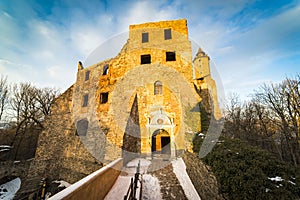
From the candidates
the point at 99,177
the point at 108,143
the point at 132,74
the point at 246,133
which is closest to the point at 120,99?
the point at 132,74

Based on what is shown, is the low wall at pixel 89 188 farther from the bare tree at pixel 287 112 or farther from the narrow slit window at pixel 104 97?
the bare tree at pixel 287 112

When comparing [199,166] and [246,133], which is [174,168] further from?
[246,133]

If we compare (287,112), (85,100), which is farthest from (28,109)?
(287,112)

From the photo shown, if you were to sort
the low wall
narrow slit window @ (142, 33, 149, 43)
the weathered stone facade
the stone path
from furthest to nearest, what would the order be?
narrow slit window @ (142, 33, 149, 43)
the weathered stone facade
the stone path
the low wall

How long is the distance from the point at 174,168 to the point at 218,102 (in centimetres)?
1534

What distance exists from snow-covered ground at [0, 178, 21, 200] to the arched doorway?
42.0 feet

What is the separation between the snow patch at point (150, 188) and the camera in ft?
15.3

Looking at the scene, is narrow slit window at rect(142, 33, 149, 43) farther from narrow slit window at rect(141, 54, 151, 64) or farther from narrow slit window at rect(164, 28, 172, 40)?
narrow slit window at rect(141, 54, 151, 64)

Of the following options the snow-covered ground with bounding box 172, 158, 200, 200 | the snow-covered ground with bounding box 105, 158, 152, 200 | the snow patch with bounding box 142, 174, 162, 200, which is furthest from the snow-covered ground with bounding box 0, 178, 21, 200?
the snow-covered ground with bounding box 172, 158, 200, 200

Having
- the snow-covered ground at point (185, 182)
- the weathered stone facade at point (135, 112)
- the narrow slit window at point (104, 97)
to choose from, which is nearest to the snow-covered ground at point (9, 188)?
the weathered stone facade at point (135, 112)

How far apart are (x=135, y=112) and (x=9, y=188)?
14.1 meters

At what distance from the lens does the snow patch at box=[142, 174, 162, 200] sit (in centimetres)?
465

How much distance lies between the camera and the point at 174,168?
22.8 ft

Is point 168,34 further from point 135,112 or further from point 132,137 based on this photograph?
point 132,137
